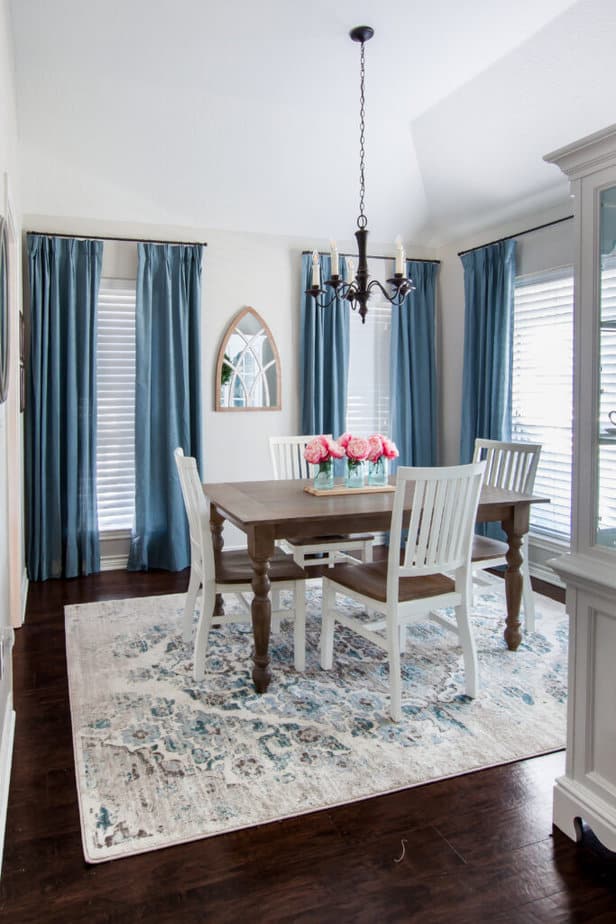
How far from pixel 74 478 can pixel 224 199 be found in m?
2.22

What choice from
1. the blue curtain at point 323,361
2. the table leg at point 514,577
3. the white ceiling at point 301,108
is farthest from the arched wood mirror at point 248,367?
the table leg at point 514,577

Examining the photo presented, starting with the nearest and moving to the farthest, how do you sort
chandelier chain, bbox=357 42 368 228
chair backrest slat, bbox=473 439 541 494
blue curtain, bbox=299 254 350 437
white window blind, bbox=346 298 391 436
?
chair backrest slat, bbox=473 439 541 494, chandelier chain, bbox=357 42 368 228, blue curtain, bbox=299 254 350 437, white window blind, bbox=346 298 391 436

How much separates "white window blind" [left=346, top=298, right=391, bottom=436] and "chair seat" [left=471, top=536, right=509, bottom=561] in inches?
88.3

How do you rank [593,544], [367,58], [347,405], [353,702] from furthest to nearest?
[347,405]
[367,58]
[353,702]
[593,544]

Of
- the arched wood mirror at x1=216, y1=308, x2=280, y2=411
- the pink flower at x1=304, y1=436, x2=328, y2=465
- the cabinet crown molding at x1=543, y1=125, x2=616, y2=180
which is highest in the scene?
the cabinet crown molding at x1=543, y1=125, x2=616, y2=180

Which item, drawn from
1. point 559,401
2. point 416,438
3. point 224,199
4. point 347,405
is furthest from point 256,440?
point 559,401

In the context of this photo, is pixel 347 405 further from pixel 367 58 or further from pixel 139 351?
pixel 367 58

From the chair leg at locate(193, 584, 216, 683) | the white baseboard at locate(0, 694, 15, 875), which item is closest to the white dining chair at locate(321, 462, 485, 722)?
the chair leg at locate(193, 584, 216, 683)

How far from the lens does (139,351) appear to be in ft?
15.9

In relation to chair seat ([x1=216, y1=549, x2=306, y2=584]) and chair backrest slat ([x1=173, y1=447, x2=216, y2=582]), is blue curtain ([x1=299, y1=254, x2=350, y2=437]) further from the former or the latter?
chair backrest slat ([x1=173, y1=447, x2=216, y2=582])

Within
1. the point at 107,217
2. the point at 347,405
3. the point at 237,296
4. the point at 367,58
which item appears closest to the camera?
the point at 367,58

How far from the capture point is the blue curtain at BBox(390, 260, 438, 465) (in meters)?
5.61

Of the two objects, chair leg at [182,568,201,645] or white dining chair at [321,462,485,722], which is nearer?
white dining chair at [321,462,485,722]

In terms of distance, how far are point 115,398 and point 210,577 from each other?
2.39 metres
